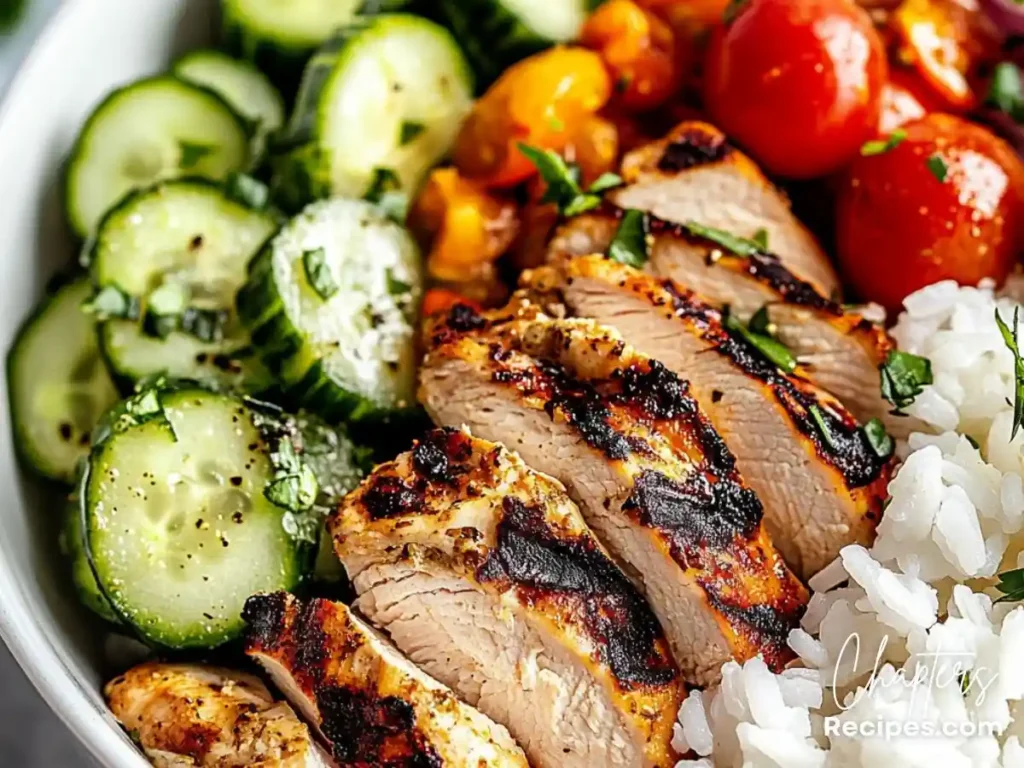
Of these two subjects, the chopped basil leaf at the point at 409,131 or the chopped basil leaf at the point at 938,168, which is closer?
the chopped basil leaf at the point at 938,168

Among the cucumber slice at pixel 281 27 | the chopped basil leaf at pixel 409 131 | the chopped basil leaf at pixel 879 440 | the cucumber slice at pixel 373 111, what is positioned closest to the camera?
the chopped basil leaf at pixel 879 440

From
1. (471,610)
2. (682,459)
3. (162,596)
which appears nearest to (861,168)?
(682,459)

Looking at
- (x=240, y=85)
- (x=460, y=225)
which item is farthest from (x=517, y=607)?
(x=240, y=85)

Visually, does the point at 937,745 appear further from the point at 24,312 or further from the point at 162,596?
the point at 24,312

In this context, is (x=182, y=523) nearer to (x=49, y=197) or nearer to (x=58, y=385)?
(x=58, y=385)

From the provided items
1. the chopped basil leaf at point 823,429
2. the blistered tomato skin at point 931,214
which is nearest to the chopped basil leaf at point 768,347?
the chopped basil leaf at point 823,429

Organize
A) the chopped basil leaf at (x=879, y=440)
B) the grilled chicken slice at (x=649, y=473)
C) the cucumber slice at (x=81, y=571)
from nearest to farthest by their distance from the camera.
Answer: the grilled chicken slice at (x=649, y=473)
the chopped basil leaf at (x=879, y=440)
the cucumber slice at (x=81, y=571)

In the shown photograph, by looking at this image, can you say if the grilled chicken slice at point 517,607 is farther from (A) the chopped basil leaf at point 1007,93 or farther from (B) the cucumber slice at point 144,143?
(A) the chopped basil leaf at point 1007,93
